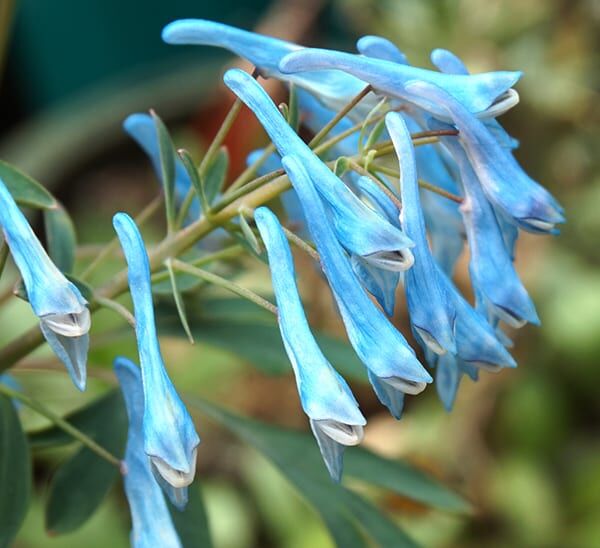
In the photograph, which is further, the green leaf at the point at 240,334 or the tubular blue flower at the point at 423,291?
the green leaf at the point at 240,334

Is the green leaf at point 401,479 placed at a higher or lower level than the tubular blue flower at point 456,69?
lower

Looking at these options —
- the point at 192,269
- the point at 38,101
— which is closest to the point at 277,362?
the point at 192,269

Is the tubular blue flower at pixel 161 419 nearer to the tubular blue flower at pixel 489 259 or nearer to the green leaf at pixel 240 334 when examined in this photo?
the tubular blue flower at pixel 489 259

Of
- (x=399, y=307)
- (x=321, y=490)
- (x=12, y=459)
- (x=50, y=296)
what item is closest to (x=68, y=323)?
(x=50, y=296)

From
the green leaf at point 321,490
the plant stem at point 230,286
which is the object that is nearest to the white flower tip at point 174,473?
the plant stem at point 230,286

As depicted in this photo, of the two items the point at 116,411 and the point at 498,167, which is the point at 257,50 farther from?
the point at 116,411

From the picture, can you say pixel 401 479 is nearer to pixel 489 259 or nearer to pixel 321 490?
pixel 321 490
